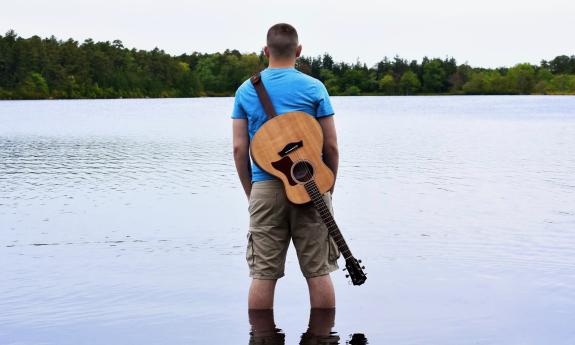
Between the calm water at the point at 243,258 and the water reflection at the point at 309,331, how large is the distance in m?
0.08

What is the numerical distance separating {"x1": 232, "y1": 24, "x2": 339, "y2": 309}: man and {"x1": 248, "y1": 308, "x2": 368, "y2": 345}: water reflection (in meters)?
0.47

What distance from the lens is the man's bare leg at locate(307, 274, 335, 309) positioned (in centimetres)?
635

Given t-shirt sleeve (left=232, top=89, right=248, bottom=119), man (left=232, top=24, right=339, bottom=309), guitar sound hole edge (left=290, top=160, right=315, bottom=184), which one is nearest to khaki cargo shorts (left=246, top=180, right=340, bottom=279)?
man (left=232, top=24, right=339, bottom=309)

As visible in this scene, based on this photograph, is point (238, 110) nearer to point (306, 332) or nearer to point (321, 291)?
point (321, 291)

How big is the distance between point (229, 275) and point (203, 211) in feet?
16.6

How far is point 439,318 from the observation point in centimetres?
732

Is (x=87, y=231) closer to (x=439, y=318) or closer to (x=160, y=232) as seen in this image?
(x=160, y=232)

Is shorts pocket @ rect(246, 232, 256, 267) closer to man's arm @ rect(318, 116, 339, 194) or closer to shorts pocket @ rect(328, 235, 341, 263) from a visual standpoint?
shorts pocket @ rect(328, 235, 341, 263)

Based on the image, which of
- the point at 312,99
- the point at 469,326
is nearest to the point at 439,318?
the point at 469,326

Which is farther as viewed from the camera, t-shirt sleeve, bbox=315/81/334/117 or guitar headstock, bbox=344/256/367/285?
guitar headstock, bbox=344/256/367/285

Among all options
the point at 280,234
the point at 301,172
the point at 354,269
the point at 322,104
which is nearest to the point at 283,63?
the point at 322,104

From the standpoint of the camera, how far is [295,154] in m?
6.07

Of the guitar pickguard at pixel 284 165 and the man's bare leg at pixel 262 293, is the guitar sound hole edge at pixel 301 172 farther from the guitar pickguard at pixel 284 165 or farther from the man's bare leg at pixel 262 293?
the man's bare leg at pixel 262 293

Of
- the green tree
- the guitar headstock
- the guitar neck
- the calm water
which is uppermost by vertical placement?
the guitar neck
